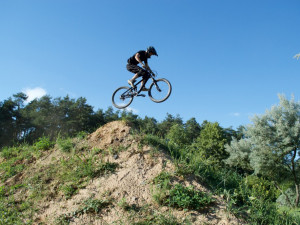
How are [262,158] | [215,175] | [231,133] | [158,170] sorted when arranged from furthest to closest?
[231,133], [262,158], [215,175], [158,170]

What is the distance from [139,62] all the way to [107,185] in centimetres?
433

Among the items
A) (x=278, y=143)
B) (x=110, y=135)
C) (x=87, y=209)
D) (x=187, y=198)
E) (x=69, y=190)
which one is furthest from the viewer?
(x=278, y=143)

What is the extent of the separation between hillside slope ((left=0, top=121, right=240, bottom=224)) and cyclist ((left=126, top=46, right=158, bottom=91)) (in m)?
2.09

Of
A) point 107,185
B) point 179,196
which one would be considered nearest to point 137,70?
point 107,185

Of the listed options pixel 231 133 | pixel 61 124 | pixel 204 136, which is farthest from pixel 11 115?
pixel 231 133

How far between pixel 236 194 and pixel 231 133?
51.7m

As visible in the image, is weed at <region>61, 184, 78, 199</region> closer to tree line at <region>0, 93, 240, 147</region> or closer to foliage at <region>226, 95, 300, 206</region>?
foliage at <region>226, 95, 300, 206</region>

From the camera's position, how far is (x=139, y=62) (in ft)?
25.7

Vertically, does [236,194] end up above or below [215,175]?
below

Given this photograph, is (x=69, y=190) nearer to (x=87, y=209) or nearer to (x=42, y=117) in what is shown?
(x=87, y=209)

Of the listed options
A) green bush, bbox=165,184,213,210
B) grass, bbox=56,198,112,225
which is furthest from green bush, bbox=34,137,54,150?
green bush, bbox=165,184,213,210

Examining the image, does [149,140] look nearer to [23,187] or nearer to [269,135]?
[23,187]

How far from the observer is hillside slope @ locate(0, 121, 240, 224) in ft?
15.0

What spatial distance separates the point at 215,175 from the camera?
5.99m
